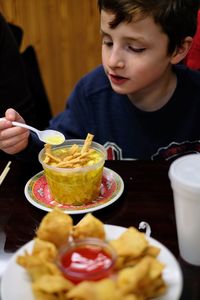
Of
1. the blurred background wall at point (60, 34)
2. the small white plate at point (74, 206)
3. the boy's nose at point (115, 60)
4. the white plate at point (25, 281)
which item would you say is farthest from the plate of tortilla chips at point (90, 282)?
the blurred background wall at point (60, 34)

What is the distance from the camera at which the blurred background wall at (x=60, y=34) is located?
2992 millimetres

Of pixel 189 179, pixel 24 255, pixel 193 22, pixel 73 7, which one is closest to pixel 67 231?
pixel 24 255

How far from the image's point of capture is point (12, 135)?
4.21 feet

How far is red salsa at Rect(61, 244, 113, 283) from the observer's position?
2.34 ft

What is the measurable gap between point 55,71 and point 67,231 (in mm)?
2494

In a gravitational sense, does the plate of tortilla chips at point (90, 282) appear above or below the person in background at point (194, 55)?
above

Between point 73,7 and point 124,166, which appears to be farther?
point 73,7

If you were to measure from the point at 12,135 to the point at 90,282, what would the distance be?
0.69m

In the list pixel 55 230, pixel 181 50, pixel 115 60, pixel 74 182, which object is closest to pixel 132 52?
Answer: pixel 115 60

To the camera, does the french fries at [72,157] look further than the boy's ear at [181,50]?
No

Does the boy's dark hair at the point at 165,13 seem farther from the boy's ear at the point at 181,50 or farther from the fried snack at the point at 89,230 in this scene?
the fried snack at the point at 89,230

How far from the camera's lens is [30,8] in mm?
2996

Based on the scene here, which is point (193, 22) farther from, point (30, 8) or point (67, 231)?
point (30, 8)

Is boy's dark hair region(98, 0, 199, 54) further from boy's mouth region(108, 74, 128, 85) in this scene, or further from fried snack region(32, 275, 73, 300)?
fried snack region(32, 275, 73, 300)
